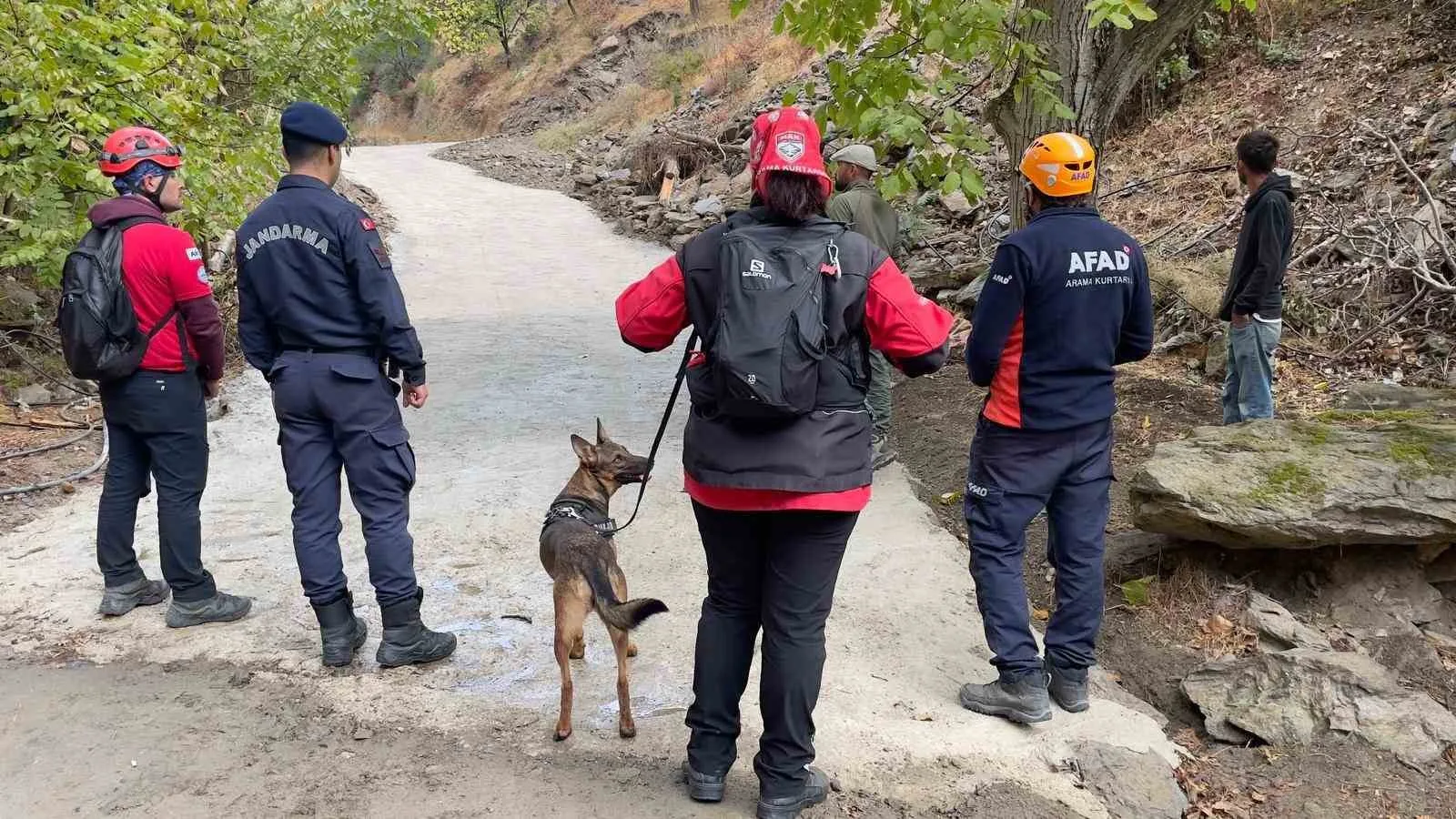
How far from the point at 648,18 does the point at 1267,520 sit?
36.8 metres

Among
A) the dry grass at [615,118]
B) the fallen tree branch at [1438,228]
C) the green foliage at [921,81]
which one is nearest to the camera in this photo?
the green foliage at [921,81]

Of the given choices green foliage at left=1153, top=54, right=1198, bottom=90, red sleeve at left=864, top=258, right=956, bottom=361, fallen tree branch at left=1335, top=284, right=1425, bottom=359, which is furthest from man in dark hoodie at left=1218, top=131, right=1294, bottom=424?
green foliage at left=1153, top=54, right=1198, bottom=90

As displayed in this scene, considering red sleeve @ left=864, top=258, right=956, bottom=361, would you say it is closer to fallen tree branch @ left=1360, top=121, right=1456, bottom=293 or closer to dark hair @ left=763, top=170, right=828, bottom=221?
dark hair @ left=763, top=170, right=828, bottom=221

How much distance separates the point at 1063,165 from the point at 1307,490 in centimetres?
204

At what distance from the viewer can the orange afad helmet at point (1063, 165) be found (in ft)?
11.6

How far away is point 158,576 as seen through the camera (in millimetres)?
4898

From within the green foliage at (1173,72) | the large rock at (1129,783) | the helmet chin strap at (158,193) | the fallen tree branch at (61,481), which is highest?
the green foliage at (1173,72)

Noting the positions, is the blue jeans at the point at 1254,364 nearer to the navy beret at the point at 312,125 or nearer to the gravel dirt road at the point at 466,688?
the gravel dirt road at the point at 466,688

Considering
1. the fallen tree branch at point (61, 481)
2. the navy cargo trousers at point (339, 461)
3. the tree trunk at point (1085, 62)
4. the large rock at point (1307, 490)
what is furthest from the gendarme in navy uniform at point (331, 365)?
the tree trunk at point (1085, 62)

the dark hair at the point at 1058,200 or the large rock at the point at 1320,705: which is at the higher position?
the dark hair at the point at 1058,200

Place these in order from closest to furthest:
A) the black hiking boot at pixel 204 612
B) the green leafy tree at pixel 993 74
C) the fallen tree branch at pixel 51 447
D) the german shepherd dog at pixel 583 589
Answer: the german shepherd dog at pixel 583 589 < the black hiking boot at pixel 204 612 < the green leafy tree at pixel 993 74 < the fallen tree branch at pixel 51 447

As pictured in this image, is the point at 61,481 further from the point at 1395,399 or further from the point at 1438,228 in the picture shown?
the point at 1438,228

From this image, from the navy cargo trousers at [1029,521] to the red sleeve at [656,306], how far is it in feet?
4.81

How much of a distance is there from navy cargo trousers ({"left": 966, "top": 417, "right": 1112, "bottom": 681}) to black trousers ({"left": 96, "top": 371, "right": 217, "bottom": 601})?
10.7 feet
